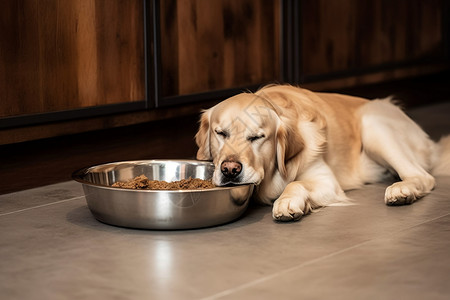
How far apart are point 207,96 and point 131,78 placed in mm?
481

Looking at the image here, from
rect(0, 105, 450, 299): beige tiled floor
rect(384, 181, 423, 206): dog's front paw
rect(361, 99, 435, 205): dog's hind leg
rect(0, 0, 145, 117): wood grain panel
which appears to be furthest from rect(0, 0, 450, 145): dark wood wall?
rect(384, 181, 423, 206): dog's front paw

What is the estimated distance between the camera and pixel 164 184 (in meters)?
2.89

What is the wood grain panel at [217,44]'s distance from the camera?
3.78 metres

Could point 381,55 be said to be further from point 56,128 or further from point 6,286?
point 6,286

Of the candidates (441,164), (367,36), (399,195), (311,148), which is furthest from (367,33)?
(399,195)

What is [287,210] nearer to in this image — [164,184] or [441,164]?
[164,184]

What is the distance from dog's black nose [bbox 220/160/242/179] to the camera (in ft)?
9.05

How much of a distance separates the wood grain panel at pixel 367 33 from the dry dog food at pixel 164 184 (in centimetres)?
184

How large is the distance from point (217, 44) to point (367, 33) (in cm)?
134

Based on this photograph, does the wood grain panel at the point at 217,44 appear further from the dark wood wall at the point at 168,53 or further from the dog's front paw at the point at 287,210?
the dog's front paw at the point at 287,210

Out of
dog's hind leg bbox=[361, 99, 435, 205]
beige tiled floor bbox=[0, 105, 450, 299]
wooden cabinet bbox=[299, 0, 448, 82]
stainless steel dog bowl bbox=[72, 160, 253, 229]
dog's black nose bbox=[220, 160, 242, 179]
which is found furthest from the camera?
wooden cabinet bbox=[299, 0, 448, 82]

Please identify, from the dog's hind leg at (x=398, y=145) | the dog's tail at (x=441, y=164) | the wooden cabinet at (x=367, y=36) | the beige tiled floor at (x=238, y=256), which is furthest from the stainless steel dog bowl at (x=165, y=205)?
the wooden cabinet at (x=367, y=36)

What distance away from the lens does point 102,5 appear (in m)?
3.43

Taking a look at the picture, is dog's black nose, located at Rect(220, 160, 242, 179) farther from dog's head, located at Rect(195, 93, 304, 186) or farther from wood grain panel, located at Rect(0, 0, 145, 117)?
wood grain panel, located at Rect(0, 0, 145, 117)
